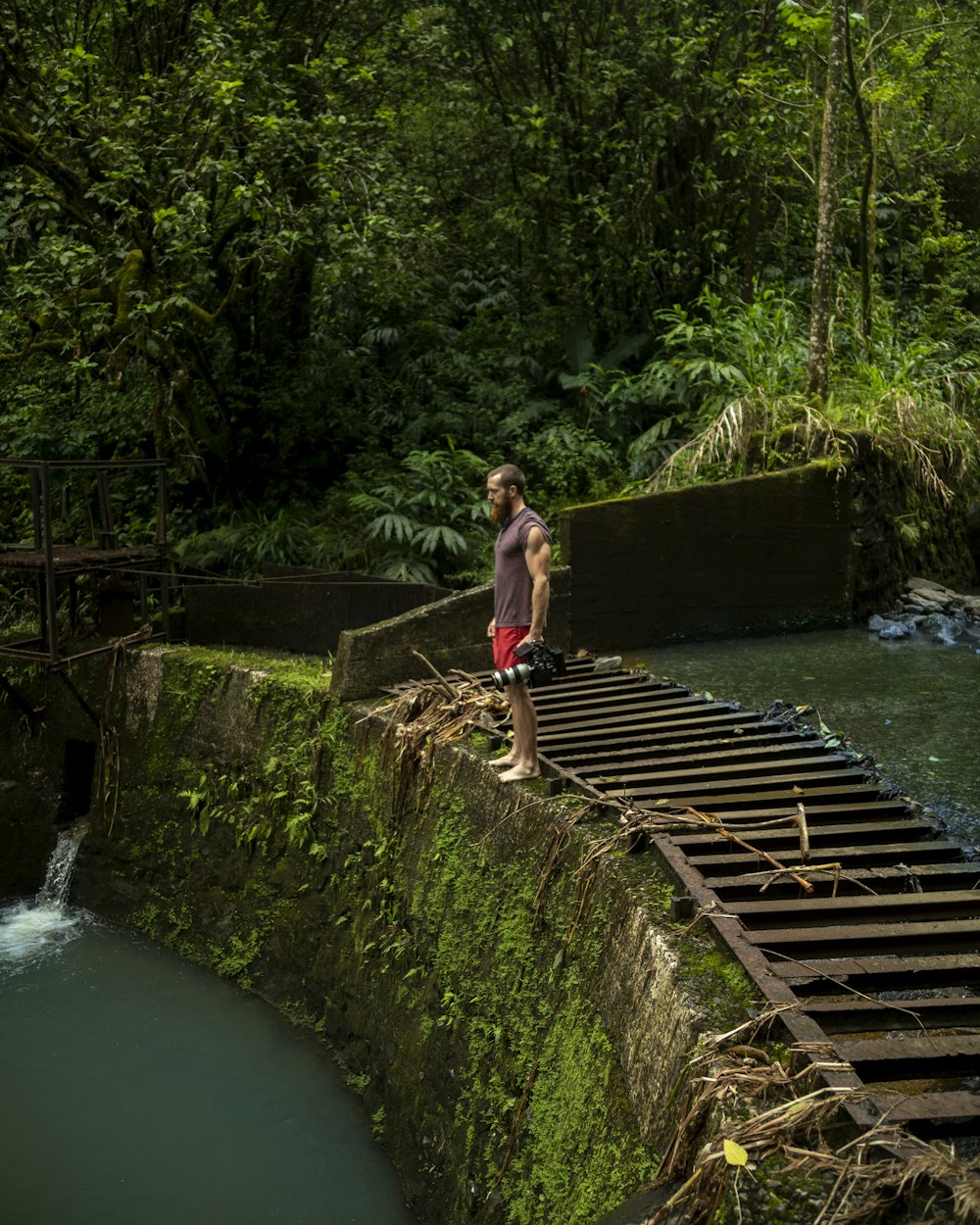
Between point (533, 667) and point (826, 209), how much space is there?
7.35 m

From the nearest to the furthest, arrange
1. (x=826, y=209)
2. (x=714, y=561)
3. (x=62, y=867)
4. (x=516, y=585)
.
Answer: (x=516, y=585), (x=714, y=561), (x=62, y=867), (x=826, y=209)

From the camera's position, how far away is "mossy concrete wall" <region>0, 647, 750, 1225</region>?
486cm

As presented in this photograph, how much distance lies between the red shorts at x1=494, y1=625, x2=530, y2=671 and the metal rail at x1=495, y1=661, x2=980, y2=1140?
2.06ft

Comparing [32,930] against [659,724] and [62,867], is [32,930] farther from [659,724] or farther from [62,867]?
[659,724]

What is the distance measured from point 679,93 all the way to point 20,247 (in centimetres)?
772

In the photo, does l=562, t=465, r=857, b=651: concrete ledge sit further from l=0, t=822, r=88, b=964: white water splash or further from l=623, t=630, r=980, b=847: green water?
l=0, t=822, r=88, b=964: white water splash

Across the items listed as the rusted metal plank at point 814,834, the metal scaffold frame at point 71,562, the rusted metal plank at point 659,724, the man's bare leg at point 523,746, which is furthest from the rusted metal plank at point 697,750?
the metal scaffold frame at point 71,562

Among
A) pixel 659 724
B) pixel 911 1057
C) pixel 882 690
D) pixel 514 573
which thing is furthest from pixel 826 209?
pixel 911 1057

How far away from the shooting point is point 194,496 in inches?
574

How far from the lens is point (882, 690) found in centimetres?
872

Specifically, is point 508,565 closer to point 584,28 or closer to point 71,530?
point 71,530

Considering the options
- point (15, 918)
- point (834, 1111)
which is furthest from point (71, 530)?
point (834, 1111)

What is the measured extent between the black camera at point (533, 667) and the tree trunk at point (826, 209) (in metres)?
6.59

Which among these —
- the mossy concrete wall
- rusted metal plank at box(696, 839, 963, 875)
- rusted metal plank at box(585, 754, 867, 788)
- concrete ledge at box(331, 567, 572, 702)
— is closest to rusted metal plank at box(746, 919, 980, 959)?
the mossy concrete wall
